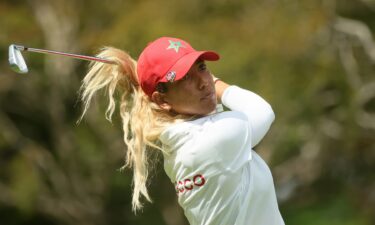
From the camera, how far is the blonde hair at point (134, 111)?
351 centimetres

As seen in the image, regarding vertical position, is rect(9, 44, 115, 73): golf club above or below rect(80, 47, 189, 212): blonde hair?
above

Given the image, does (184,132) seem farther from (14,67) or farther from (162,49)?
(14,67)

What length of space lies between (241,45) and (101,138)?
268 centimetres

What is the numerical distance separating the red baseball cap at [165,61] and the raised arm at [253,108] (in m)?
0.18

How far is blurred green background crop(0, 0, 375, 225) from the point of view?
12.6 meters

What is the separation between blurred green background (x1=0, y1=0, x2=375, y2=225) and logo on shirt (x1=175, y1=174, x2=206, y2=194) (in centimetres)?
824

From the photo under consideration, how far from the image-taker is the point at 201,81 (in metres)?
3.45

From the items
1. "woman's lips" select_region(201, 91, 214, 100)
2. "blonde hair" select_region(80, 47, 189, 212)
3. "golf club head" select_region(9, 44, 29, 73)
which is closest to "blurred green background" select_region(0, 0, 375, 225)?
"blonde hair" select_region(80, 47, 189, 212)

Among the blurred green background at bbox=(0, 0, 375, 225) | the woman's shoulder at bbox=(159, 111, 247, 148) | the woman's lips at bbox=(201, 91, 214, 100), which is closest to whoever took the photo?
the woman's shoulder at bbox=(159, 111, 247, 148)

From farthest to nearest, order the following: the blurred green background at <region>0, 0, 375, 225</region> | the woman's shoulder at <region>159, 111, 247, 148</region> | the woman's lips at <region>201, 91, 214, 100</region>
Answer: the blurred green background at <region>0, 0, 375, 225</region> → the woman's lips at <region>201, 91, 214, 100</region> → the woman's shoulder at <region>159, 111, 247, 148</region>

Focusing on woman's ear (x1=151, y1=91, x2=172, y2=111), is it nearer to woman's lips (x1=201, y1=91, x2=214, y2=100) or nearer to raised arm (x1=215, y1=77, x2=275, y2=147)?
woman's lips (x1=201, y1=91, x2=214, y2=100)

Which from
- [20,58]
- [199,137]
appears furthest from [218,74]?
→ [199,137]

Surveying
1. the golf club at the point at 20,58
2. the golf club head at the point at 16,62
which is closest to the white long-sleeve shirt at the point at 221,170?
the golf club at the point at 20,58

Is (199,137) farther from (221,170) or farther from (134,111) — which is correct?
(134,111)
